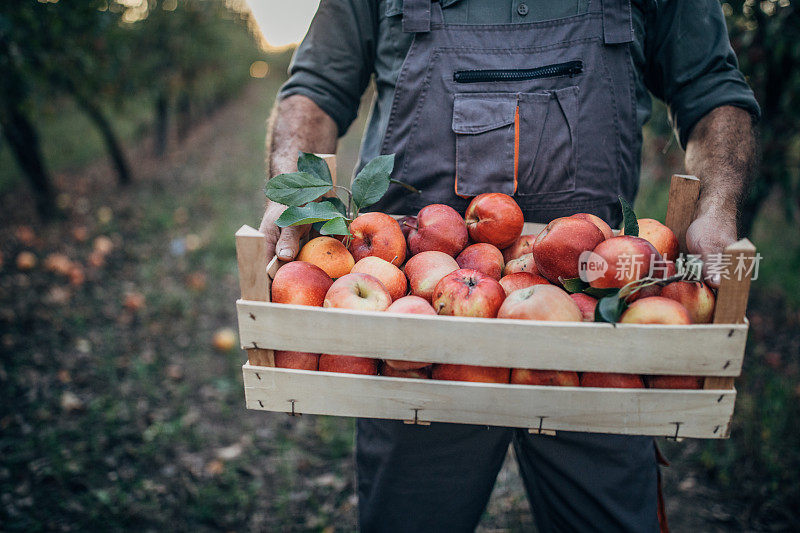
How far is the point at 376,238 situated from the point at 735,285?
0.81 metres

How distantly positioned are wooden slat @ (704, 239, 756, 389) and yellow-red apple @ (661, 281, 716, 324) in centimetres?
9

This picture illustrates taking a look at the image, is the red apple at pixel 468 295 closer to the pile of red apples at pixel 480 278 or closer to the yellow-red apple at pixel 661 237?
the pile of red apples at pixel 480 278

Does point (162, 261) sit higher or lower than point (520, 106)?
lower

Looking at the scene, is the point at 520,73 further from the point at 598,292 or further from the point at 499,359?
the point at 499,359

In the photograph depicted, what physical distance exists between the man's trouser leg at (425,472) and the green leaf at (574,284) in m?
0.46

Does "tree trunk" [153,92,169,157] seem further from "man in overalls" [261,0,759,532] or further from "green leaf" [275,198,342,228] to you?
"green leaf" [275,198,342,228]

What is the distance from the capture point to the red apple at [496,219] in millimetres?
1358

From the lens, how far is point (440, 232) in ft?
4.54

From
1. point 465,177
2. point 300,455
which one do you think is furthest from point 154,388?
point 465,177

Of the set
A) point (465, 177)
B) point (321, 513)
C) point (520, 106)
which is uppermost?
point (520, 106)

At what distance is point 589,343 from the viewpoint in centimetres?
99

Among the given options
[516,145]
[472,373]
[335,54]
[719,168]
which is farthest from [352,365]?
[719,168]

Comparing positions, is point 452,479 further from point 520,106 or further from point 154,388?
point 154,388

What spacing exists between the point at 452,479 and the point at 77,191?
8.20m
